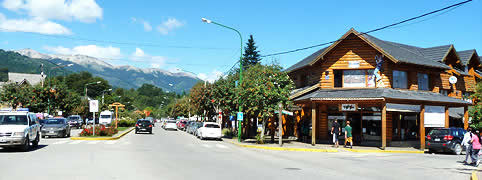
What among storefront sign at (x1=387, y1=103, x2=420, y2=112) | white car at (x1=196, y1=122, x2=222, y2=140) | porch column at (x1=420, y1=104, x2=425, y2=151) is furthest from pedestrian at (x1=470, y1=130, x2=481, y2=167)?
white car at (x1=196, y1=122, x2=222, y2=140)

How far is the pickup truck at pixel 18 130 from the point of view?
54.7 feet

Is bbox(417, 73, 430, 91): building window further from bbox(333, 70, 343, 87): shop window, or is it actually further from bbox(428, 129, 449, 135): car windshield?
bbox(428, 129, 449, 135): car windshield

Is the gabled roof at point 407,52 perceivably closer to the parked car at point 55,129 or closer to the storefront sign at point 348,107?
the storefront sign at point 348,107

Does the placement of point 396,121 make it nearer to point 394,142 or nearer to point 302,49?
point 394,142

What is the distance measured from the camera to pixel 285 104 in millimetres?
27016

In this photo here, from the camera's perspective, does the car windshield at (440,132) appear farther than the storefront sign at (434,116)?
No

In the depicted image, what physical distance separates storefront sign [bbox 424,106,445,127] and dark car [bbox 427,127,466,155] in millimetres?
3200

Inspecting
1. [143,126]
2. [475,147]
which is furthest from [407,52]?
[143,126]

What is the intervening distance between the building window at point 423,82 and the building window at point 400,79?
5.38ft

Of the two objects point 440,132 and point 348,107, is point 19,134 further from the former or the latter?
point 440,132

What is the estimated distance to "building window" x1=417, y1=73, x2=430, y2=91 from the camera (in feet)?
97.3

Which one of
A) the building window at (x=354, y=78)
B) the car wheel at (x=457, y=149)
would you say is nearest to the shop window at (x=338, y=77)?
the building window at (x=354, y=78)

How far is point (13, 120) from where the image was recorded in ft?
59.7

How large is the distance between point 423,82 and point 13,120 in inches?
1031
